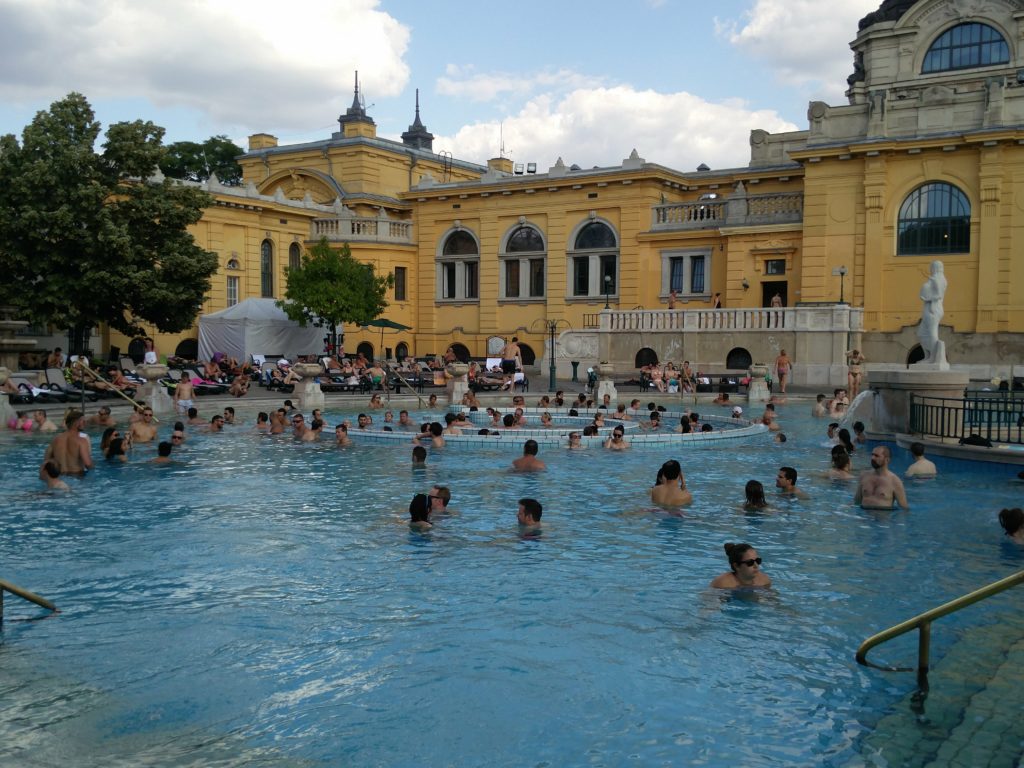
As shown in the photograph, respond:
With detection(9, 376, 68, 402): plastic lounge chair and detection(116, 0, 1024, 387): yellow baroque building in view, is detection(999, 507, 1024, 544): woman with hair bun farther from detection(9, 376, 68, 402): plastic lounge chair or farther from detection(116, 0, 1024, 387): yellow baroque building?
detection(116, 0, 1024, 387): yellow baroque building

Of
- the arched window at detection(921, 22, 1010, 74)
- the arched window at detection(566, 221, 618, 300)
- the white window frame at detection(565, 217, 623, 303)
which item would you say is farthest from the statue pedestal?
the arched window at detection(921, 22, 1010, 74)

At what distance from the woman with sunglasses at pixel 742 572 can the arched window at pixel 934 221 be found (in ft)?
93.3

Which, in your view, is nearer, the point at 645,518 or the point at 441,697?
the point at 441,697

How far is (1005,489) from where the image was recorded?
1345 cm

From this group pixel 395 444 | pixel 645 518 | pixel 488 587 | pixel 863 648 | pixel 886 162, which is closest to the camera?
pixel 863 648

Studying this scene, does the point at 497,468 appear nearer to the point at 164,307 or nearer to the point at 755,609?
the point at 755,609

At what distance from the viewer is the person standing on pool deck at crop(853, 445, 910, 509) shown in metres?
12.3

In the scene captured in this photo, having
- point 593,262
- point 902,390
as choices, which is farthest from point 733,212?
point 902,390

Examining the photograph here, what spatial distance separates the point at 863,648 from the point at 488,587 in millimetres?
4062

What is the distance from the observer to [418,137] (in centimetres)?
6078

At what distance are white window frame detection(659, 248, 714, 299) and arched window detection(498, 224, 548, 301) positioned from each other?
5.77 meters

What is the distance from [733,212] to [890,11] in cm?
1198

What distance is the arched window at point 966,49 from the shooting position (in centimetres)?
3759

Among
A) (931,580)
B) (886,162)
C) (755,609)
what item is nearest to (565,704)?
(755,609)
